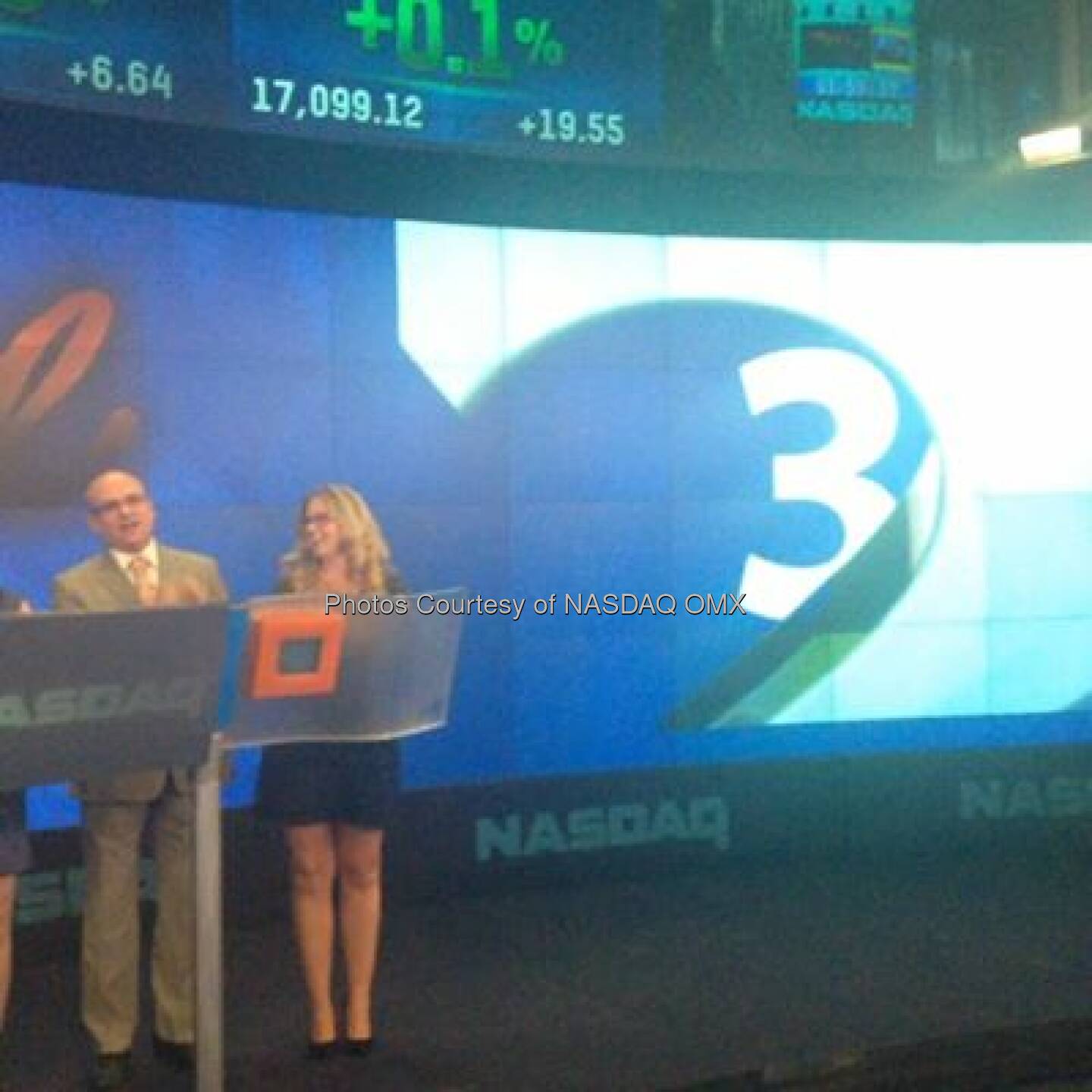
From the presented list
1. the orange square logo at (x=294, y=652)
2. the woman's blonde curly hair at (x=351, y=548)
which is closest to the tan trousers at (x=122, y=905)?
the woman's blonde curly hair at (x=351, y=548)

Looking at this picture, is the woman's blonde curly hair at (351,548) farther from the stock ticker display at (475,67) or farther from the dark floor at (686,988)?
the stock ticker display at (475,67)

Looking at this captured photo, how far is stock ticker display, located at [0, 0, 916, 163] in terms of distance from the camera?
641 centimetres

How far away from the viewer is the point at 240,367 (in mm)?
7230

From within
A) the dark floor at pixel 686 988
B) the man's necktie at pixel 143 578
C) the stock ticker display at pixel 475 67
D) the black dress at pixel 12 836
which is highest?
the stock ticker display at pixel 475 67

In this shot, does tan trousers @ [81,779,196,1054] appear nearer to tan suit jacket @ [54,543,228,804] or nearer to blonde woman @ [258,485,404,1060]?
tan suit jacket @ [54,543,228,804]

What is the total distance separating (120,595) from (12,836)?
33.0 inches

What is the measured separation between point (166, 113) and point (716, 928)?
401 centimetres

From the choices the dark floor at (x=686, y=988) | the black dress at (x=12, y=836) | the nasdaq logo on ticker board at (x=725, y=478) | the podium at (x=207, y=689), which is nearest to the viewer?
the podium at (x=207, y=689)

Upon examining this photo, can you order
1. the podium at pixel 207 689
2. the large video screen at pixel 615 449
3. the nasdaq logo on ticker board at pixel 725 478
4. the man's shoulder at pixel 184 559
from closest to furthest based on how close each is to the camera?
the podium at pixel 207 689
the man's shoulder at pixel 184 559
the large video screen at pixel 615 449
the nasdaq logo on ticker board at pixel 725 478

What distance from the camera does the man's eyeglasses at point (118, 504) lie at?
5004 mm

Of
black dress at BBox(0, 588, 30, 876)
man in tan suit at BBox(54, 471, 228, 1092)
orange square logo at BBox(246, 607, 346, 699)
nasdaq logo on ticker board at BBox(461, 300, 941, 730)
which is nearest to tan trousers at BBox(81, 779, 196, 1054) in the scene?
man in tan suit at BBox(54, 471, 228, 1092)

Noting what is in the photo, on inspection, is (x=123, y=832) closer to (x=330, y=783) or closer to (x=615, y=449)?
(x=330, y=783)

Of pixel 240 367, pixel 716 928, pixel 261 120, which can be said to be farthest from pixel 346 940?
pixel 261 120

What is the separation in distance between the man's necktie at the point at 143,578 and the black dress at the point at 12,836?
0.75 m
